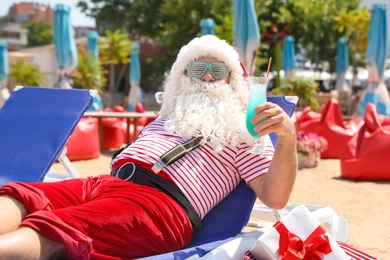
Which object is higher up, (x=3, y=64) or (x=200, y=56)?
(x=200, y=56)

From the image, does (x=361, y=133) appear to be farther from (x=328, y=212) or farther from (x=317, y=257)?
(x=317, y=257)

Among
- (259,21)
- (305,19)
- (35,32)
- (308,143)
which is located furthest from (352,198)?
(35,32)

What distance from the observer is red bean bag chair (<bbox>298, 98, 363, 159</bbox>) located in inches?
346

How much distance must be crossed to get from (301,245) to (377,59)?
33.4 ft

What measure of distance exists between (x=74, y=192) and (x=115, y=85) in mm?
26992

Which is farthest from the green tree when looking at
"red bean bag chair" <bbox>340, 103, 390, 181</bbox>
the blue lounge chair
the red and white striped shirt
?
the red and white striped shirt

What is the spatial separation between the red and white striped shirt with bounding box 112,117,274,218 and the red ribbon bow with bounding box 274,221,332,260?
477mm

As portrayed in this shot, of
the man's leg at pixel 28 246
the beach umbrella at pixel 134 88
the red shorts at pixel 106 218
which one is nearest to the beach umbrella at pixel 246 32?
the red shorts at pixel 106 218

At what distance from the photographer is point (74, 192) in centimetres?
244

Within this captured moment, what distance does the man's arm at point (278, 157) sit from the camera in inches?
84.2

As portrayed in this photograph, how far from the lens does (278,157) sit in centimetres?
233

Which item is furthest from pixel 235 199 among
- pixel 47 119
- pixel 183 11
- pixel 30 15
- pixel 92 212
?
pixel 30 15

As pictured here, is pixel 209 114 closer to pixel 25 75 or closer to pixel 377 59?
pixel 377 59

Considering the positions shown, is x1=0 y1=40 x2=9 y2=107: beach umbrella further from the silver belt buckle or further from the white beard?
the silver belt buckle
